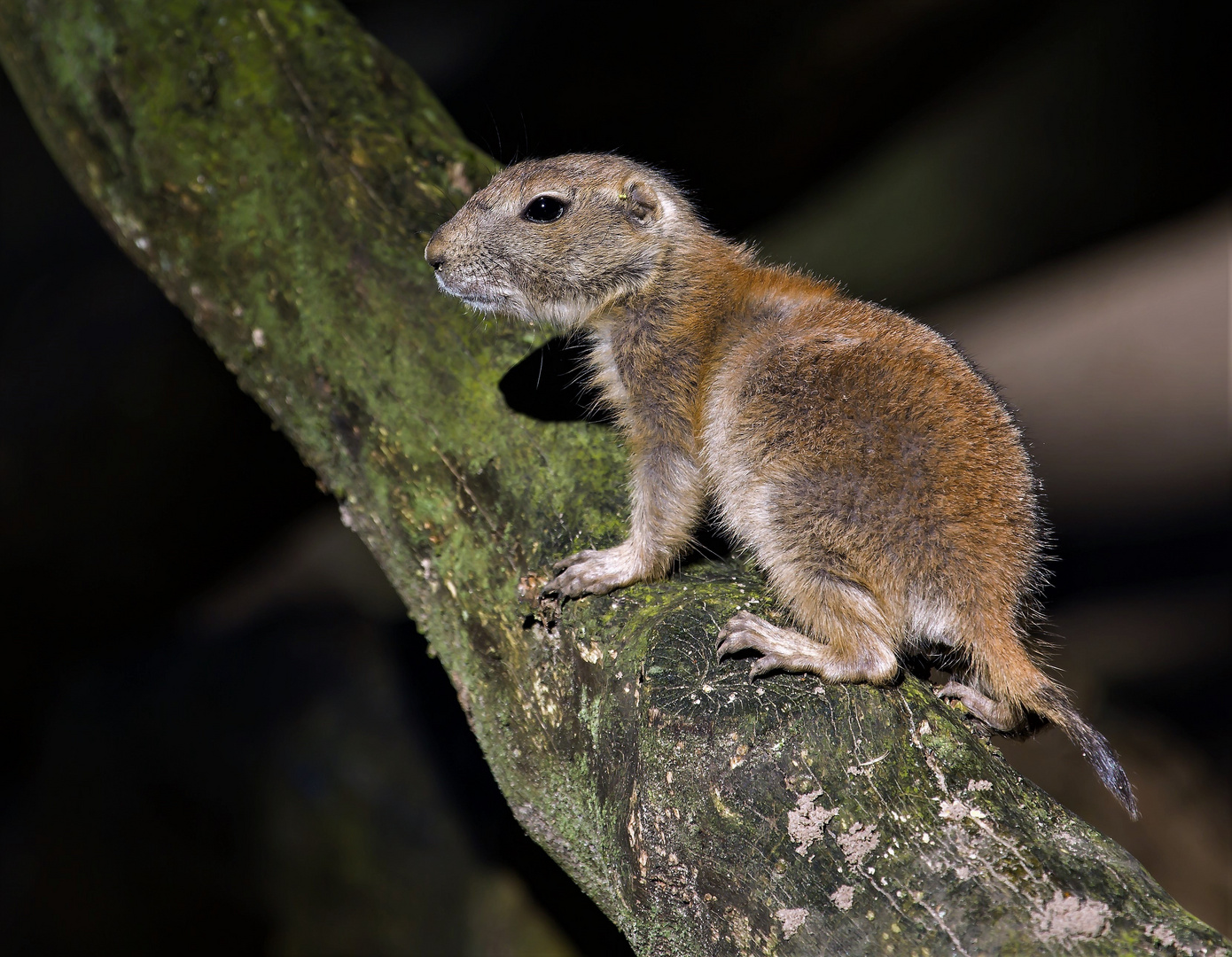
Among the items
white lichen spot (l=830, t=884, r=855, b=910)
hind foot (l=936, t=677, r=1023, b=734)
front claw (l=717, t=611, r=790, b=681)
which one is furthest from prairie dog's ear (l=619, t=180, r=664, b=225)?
white lichen spot (l=830, t=884, r=855, b=910)

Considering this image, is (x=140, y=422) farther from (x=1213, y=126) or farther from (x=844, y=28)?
(x=1213, y=126)

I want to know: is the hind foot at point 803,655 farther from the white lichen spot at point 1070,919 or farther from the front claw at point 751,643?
the white lichen spot at point 1070,919

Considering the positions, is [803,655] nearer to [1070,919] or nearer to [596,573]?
[596,573]

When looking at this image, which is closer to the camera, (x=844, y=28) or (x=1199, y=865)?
(x=1199, y=865)

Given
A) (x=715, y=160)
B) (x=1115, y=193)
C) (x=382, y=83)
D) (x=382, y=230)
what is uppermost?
(x=382, y=83)

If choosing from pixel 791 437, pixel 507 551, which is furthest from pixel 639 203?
pixel 507 551

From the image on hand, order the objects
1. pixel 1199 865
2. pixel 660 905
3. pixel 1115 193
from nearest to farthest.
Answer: pixel 660 905 → pixel 1199 865 → pixel 1115 193

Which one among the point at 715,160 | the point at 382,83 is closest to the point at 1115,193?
the point at 715,160

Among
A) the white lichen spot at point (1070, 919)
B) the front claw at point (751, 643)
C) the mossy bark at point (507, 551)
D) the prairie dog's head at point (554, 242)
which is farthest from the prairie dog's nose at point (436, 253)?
the white lichen spot at point (1070, 919)
